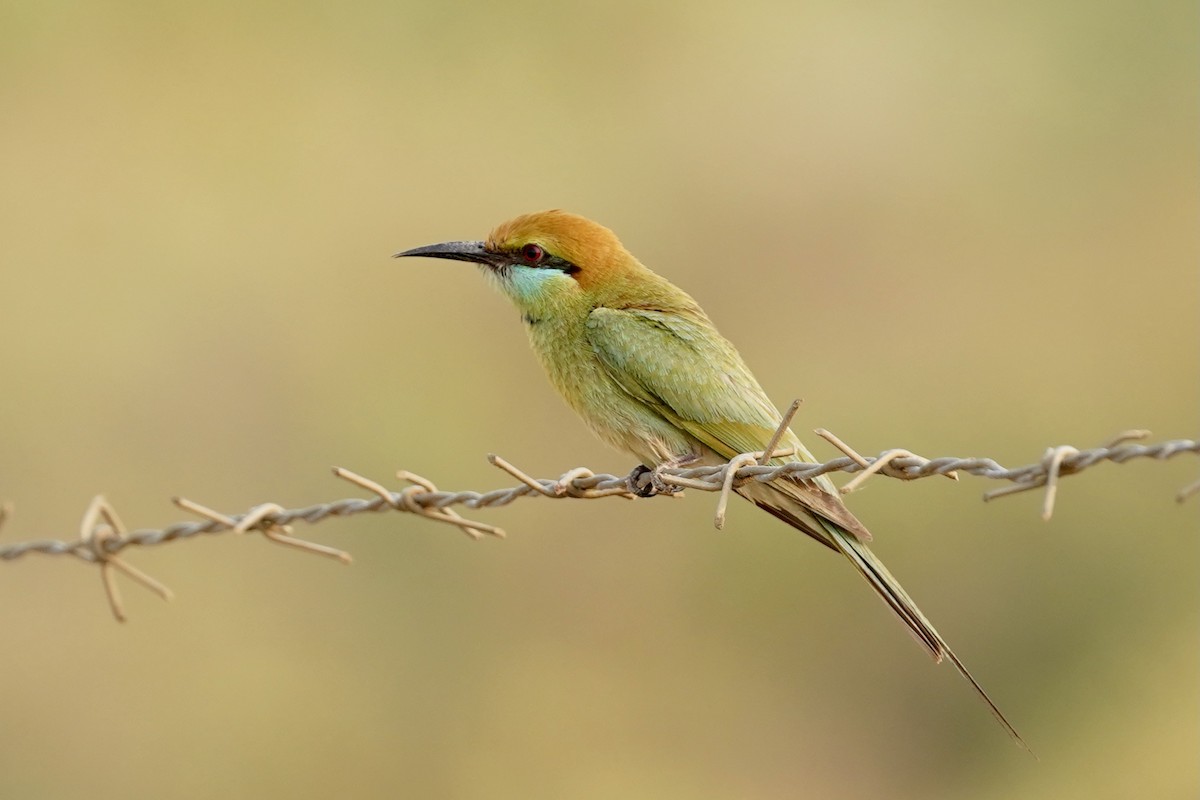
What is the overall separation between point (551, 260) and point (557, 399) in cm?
407

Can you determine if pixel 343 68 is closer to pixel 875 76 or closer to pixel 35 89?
pixel 35 89

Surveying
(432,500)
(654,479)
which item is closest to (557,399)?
(654,479)

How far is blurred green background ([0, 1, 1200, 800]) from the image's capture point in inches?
277

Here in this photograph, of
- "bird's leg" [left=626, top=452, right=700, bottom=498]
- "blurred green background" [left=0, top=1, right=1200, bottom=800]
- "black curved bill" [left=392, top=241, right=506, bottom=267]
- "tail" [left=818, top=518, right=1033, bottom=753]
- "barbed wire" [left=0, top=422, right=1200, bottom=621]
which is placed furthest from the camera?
"blurred green background" [left=0, top=1, right=1200, bottom=800]

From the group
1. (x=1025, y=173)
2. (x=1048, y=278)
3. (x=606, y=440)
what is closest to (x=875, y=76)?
(x=1025, y=173)

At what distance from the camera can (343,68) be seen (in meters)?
12.4

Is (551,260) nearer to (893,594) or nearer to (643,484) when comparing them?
(643,484)

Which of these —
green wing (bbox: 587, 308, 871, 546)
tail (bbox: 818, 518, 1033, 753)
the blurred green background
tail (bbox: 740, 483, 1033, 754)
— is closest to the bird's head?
green wing (bbox: 587, 308, 871, 546)

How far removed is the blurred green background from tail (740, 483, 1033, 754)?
11.2ft

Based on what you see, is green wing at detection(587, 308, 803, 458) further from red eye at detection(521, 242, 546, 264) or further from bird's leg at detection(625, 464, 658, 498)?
red eye at detection(521, 242, 546, 264)

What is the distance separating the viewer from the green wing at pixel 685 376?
13.0 ft

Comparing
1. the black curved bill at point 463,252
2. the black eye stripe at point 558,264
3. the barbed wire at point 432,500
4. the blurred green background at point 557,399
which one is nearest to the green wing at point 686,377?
the black eye stripe at point 558,264

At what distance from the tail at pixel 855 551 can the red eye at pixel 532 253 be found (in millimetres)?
1126

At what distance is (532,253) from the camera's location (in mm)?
4418
